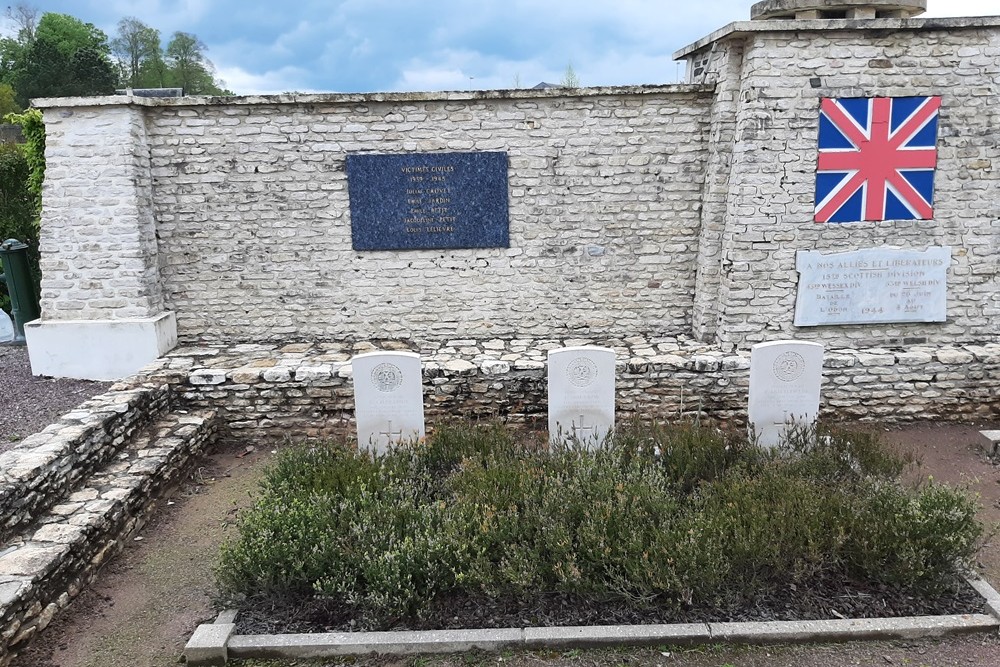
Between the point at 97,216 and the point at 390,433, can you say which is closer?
the point at 390,433

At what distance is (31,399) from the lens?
729 cm

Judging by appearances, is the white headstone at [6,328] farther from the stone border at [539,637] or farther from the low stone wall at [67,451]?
the stone border at [539,637]

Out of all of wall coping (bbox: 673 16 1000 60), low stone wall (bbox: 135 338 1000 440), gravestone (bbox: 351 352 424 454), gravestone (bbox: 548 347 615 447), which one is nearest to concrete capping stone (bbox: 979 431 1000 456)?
low stone wall (bbox: 135 338 1000 440)

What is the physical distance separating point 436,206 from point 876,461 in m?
5.07

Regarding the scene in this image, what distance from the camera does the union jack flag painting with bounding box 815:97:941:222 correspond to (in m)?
6.97

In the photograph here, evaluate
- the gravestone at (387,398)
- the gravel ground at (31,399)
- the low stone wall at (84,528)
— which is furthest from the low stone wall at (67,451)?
the gravestone at (387,398)

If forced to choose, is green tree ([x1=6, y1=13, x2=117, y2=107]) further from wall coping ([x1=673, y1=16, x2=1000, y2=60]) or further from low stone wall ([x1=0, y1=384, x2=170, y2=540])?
wall coping ([x1=673, y1=16, x2=1000, y2=60])

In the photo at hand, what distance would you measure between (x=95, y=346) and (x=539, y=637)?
20.8 feet

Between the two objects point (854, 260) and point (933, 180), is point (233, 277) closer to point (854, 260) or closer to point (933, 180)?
point (854, 260)

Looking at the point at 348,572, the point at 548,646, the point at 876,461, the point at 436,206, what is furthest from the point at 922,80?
the point at 348,572

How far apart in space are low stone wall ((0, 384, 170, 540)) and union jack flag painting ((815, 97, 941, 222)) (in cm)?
707

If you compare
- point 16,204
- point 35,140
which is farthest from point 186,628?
point 16,204

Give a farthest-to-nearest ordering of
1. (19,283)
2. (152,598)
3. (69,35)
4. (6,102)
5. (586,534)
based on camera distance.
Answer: (69,35) → (6,102) → (19,283) → (152,598) → (586,534)

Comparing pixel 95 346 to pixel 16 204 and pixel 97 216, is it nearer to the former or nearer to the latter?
pixel 97 216
